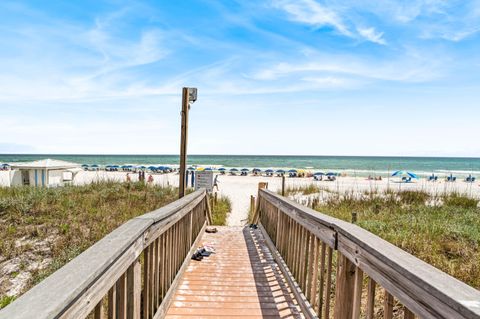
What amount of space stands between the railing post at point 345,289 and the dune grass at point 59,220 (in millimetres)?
4683

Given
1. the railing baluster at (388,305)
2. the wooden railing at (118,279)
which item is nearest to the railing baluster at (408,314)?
the railing baluster at (388,305)

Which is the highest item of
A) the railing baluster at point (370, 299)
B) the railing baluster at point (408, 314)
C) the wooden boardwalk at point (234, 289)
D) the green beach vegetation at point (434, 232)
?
the railing baluster at point (408, 314)

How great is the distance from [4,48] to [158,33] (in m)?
4.03

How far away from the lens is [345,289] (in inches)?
82.8

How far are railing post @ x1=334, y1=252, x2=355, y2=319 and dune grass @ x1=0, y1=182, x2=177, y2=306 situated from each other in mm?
4683

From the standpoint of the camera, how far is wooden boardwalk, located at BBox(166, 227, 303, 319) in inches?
123

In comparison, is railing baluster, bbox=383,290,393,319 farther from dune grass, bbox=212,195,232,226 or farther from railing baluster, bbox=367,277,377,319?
dune grass, bbox=212,195,232,226

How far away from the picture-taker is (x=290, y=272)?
152 inches

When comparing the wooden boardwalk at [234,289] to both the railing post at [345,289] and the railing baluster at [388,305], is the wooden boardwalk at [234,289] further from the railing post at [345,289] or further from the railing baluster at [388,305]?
the railing baluster at [388,305]

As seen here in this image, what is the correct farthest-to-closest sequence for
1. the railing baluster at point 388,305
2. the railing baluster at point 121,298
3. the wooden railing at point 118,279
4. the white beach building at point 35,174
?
the white beach building at point 35,174 → the railing baluster at point 121,298 → the railing baluster at point 388,305 → the wooden railing at point 118,279

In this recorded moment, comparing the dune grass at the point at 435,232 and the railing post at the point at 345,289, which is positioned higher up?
the railing post at the point at 345,289

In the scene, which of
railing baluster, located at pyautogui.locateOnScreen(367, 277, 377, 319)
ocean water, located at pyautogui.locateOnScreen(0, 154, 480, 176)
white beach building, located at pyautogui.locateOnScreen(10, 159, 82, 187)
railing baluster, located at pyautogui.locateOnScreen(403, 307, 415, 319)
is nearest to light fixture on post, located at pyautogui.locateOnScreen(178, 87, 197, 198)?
railing baluster, located at pyautogui.locateOnScreen(367, 277, 377, 319)

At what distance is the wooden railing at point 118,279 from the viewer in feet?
3.20

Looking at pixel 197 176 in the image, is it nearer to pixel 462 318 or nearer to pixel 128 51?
pixel 128 51
